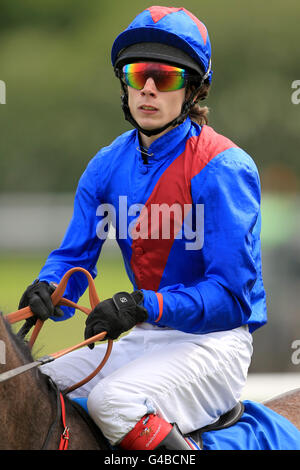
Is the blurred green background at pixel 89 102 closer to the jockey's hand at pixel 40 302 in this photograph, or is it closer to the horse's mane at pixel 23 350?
the jockey's hand at pixel 40 302

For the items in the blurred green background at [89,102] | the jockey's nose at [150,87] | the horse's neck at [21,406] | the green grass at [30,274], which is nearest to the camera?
the horse's neck at [21,406]

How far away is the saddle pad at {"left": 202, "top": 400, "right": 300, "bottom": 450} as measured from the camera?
1981 millimetres

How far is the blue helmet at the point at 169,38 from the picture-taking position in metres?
2.08

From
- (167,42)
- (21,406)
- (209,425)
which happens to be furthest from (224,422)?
(167,42)

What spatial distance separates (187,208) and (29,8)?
12334 millimetres

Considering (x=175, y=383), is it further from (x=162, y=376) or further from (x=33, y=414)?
(x=33, y=414)

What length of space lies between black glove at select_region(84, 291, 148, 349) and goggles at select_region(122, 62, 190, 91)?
0.71 m

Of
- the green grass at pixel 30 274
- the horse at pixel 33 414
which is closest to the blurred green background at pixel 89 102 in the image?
the green grass at pixel 30 274

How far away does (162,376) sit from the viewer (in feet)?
6.37

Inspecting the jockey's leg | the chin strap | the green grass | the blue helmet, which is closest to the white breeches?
the jockey's leg

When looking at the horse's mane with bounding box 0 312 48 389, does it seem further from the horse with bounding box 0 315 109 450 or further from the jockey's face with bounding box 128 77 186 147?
the jockey's face with bounding box 128 77 186 147

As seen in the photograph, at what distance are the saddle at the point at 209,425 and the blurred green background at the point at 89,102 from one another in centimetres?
457

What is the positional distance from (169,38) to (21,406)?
1205mm
